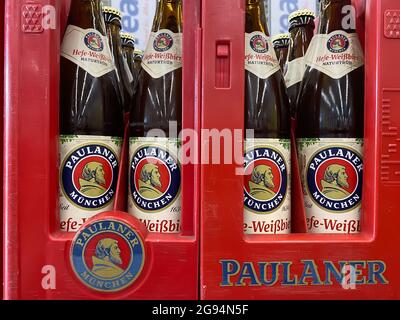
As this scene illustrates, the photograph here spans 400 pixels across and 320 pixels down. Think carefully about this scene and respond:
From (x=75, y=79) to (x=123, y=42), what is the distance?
19.2 inches

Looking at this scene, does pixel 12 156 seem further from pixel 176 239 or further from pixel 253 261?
pixel 253 261

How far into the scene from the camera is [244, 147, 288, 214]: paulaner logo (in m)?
0.67

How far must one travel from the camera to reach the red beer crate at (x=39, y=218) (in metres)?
0.60

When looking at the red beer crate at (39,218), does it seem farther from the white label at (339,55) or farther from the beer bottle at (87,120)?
the white label at (339,55)

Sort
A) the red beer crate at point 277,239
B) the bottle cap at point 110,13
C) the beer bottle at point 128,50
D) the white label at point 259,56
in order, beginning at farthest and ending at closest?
the beer bottle at point 128,50
the bottle cap at point 110,13
the white label at point 259,56
the red beer crate at point 277,239

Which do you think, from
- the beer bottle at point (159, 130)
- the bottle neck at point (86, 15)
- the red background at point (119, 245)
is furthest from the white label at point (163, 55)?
the red background at point (119, 245)

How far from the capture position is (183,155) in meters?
0.63

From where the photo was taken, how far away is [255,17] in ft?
2.70

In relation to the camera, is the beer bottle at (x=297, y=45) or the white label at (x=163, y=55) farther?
the beer bottle at (x=297, y=45)

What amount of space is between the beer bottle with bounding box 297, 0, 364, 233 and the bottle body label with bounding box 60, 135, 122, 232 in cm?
35

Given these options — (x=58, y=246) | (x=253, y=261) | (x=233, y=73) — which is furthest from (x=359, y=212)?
(x=58, y=246)

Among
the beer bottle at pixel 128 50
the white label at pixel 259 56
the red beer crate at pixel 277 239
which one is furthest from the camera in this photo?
the beer bottle at pixel 128 50

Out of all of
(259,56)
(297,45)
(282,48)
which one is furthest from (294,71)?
(259,56)

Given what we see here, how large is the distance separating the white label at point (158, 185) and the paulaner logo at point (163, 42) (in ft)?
0.68
